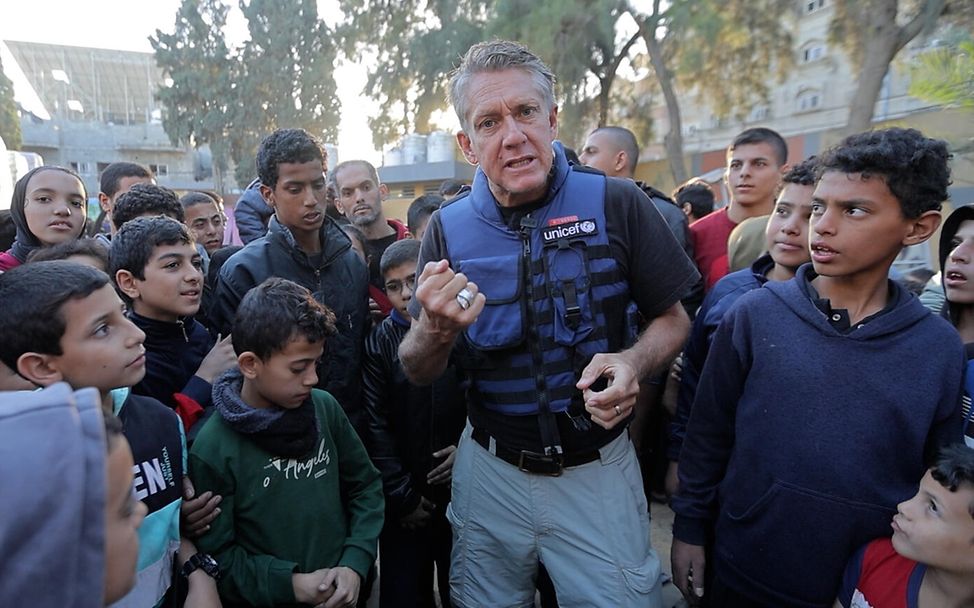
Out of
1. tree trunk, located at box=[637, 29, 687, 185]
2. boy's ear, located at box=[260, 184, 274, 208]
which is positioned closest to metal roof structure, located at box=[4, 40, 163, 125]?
tree trunk, located at box=[637, 29, 687, 185]

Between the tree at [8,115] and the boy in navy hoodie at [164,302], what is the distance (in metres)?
35.6

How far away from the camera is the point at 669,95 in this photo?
14289 mm

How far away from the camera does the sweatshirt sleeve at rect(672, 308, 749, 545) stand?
70.4 inches

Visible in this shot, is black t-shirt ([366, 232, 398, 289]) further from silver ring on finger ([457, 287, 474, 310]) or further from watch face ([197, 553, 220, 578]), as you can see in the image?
silver ring on finger ([457, 287, 474, 310])

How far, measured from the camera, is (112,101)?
1689 inches

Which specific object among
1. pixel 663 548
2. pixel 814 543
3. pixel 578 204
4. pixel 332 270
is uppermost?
pixel 578 204

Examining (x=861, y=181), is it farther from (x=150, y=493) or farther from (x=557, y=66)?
(x=557, y=66)

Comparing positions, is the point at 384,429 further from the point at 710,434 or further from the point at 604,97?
the point at 604,97

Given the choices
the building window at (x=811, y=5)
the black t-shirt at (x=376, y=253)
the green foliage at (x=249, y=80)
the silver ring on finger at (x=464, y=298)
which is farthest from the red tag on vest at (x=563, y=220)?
the green foliage at (x=249, y=80)

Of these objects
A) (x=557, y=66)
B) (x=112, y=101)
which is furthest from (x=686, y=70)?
(x=112, y=101)

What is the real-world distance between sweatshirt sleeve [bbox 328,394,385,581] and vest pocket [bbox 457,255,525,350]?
69cm

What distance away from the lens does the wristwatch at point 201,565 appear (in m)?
1.75

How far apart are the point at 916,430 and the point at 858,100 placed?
38.8ft

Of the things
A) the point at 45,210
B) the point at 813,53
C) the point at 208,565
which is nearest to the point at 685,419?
the point at 208,565
